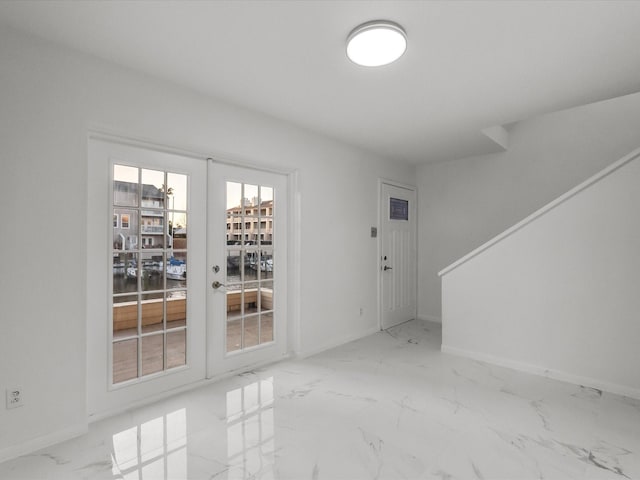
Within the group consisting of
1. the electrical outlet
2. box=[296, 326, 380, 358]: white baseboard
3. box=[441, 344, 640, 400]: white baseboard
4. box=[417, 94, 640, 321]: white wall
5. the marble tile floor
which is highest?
box=[417, 94, 640, 321]: white wall

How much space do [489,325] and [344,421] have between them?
2037 millimetres

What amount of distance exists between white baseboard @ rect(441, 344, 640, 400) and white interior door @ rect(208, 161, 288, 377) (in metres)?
1.96

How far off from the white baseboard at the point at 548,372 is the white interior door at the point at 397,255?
1.20 m

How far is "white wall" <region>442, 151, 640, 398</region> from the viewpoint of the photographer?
2883 mm

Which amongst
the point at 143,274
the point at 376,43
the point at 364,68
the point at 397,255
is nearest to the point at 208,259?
the point at 143,274

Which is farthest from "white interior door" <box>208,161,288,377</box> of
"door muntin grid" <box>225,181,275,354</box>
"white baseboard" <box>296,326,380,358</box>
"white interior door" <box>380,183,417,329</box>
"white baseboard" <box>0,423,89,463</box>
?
"white interior door" <box>380,183,417,329</box>

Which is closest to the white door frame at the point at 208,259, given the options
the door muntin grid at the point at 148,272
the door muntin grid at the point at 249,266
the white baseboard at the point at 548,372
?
the door muntin grid at the point at 148,272

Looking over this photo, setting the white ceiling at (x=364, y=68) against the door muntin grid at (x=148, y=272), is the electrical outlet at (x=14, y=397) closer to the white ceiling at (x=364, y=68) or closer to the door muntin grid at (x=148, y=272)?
the door muntin grid at (x=148, y=272)

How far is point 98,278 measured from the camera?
7.97 ft

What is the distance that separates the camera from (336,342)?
13.6 ft

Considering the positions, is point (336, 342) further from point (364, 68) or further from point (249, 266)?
point (364, 68)

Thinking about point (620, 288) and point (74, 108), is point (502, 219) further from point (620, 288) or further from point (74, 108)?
point (74, 108)

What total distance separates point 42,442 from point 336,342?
9.04 feet

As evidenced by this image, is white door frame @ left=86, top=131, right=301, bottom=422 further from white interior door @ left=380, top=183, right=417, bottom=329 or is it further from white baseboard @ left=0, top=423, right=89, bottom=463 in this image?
white interior door @ left=380, top=183, right=417, bottom=329
